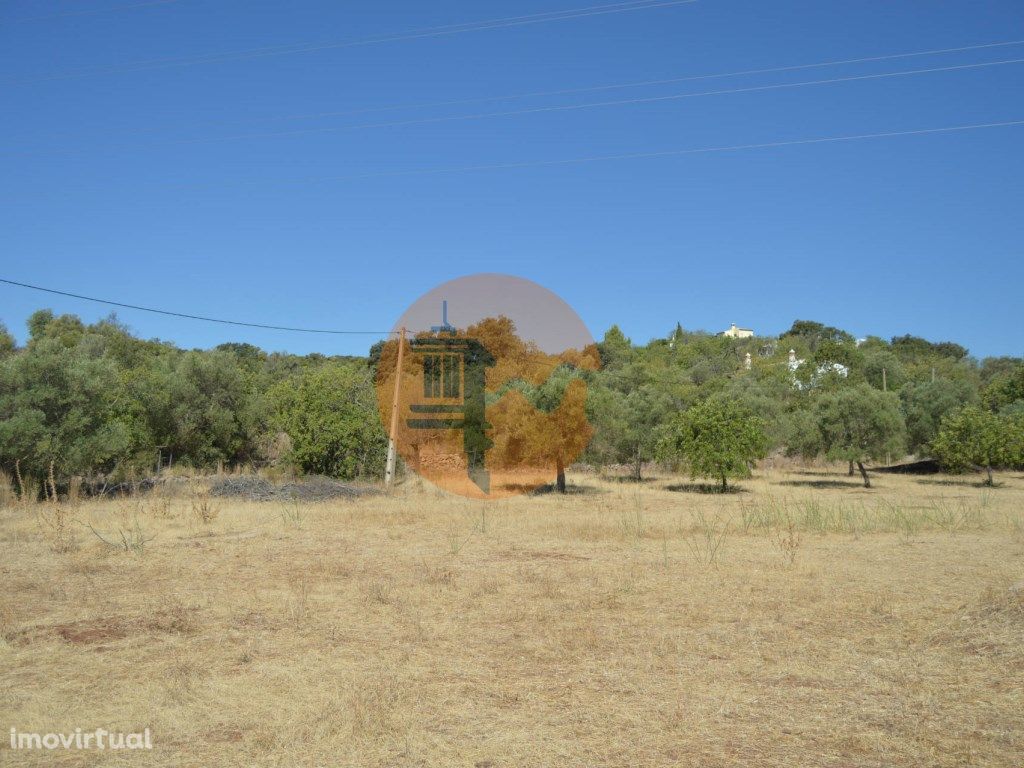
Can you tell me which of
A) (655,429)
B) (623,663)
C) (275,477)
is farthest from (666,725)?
(655,429)

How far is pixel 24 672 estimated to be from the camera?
6.60 meters

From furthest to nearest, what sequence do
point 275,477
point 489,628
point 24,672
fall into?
point 275,477 < point 489,628 < point 24,672

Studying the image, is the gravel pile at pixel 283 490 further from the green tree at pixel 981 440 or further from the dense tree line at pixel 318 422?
the green tree at pixel 981 440

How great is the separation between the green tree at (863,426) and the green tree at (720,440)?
386 cm

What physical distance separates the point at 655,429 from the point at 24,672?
86.5 feet

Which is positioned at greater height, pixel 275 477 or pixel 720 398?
pixel 720 398

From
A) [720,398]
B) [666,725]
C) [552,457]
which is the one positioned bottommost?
[666,725]

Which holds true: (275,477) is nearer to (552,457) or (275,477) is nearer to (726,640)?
(552,457)

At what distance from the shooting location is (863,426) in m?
28.6

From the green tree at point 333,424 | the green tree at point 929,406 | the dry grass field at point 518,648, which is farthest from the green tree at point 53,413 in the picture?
the green tree at point 929,406

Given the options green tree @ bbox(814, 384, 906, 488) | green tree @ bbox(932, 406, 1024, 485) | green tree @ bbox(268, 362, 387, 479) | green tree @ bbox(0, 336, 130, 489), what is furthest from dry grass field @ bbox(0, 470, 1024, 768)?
green tree @ bbox(932, 406, 1024, 485)

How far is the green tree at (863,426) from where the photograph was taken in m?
28.4

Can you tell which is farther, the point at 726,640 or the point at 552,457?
the point at 552,457

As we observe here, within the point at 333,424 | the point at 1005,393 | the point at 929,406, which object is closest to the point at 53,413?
the point at 333,424
